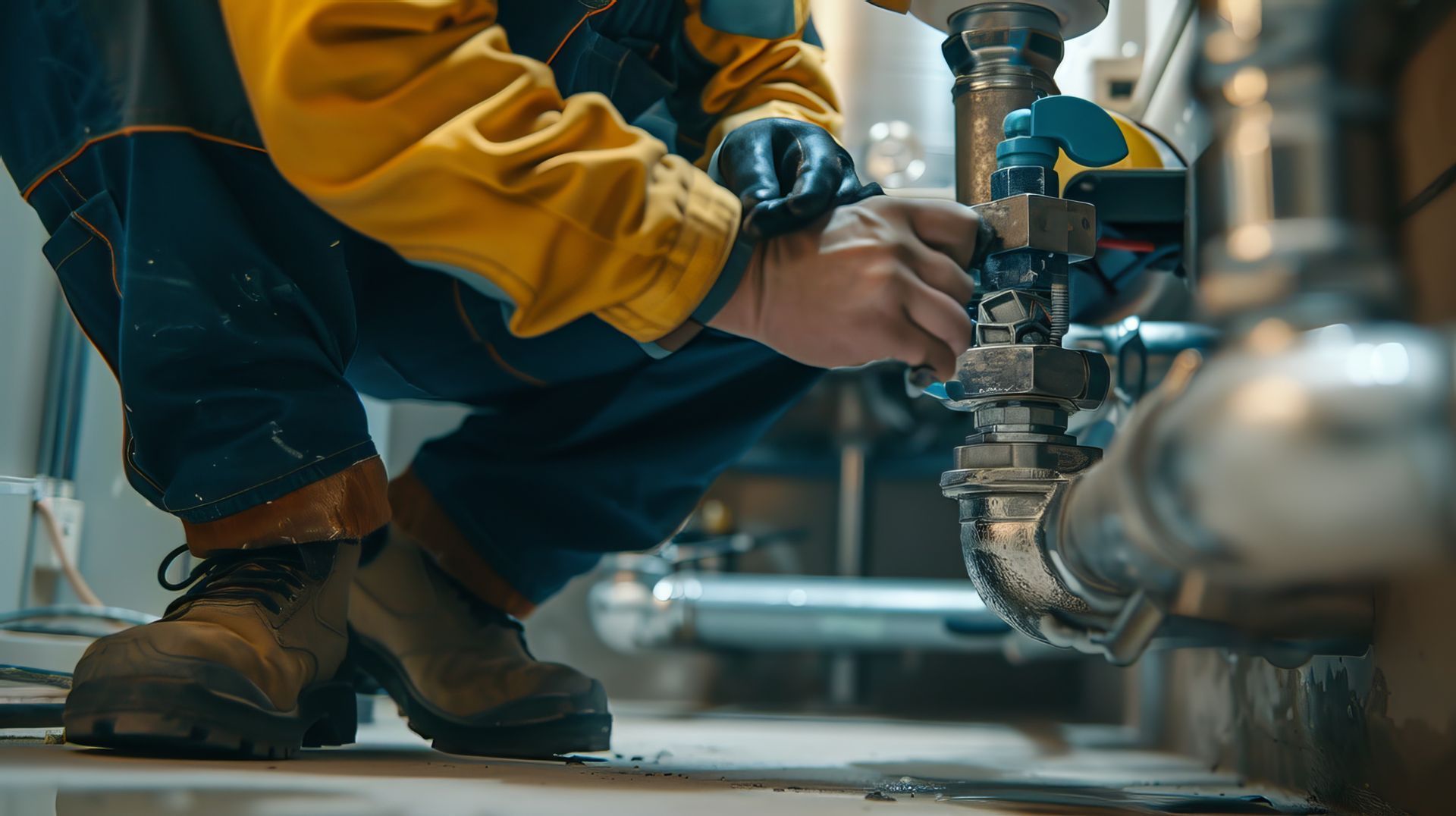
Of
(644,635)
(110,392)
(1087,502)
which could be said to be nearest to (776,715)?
(644,635)

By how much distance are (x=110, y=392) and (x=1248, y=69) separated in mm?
1128

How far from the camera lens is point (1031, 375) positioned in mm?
524

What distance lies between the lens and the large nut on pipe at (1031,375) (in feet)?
1.73

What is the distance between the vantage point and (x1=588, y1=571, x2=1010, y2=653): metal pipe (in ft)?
4.17

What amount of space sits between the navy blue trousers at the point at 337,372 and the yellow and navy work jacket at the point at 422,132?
19 mm

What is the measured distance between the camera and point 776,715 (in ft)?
4.35

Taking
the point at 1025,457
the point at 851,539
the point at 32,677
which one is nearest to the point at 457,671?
the point at 32,677

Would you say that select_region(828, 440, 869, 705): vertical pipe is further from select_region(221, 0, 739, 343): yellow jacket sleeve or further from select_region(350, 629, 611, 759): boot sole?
select_region(221, 0, 739, 343): yellow jacket sleeve

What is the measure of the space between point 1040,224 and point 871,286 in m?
0.09

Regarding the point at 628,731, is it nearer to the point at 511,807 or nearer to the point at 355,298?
the point at 355,298

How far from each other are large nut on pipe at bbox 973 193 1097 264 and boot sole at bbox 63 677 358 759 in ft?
1.35

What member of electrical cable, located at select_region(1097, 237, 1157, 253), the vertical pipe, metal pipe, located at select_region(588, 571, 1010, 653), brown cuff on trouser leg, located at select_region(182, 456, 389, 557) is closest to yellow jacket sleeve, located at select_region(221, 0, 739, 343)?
brown cuff on trouser leg, located at select_region(182, 456, 389, 557)

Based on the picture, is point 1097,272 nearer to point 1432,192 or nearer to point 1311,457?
point 1432,192

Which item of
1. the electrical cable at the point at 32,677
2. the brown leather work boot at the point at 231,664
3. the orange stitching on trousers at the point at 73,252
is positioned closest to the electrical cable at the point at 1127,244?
the brown leather work boot at the point at 231,664
